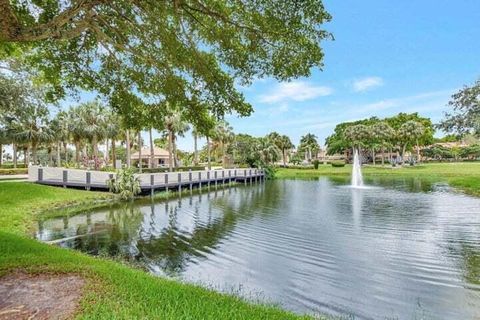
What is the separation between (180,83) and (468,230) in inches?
542

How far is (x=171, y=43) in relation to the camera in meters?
8.68

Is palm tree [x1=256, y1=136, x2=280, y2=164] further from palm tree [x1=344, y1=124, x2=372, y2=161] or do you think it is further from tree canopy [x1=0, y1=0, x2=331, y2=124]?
tree canopy [x1=0, y1=0, x2=331, y2=124]

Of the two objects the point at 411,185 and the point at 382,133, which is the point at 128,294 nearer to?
the point at 411,185

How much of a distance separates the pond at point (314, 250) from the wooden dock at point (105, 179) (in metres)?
5.11

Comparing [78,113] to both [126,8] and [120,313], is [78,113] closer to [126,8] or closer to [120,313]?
[126,8]

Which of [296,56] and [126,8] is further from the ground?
[126,8]

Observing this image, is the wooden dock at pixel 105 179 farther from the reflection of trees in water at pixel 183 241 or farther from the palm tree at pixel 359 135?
the palm tree at pixel 359 135

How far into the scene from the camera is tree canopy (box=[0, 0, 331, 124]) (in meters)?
7.33

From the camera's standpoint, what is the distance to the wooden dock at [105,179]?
84.8 feet

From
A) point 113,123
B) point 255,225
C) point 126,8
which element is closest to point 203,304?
point 126,8

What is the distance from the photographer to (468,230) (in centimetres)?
1583

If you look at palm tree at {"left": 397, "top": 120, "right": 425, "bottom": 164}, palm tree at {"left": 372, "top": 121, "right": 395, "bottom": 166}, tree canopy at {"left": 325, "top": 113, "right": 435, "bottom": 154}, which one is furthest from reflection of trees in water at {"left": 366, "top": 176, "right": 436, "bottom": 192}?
tree canopy at {"left": 325, "top": 113, "right": 435, "bottom": 154}

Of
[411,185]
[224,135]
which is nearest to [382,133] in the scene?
[224,135]

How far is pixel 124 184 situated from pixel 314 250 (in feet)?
59.6
